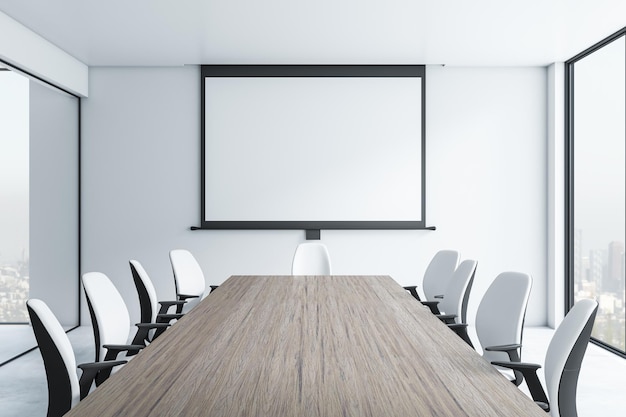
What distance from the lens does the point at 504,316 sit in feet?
9.55

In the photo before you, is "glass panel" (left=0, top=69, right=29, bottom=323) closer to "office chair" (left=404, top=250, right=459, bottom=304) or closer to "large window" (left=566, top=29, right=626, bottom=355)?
"office chair" (left=404, top=250, right=459, bottom=304)

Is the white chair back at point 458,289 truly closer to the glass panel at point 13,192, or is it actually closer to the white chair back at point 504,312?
the white chair back at point 504,312

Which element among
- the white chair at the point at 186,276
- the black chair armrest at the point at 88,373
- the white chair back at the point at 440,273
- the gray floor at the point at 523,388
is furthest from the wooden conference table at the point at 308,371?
the gray floor at the point at 523,388

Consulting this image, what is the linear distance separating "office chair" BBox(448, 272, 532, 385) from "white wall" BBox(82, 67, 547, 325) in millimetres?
3382

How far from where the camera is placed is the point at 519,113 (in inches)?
256

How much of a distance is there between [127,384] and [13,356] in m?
4.13

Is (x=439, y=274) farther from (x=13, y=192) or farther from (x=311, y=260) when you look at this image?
(x=13, y=192)

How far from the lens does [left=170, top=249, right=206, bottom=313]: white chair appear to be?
4488 millimetres

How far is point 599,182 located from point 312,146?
126 inches

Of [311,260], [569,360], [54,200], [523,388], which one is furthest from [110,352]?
[54,200]

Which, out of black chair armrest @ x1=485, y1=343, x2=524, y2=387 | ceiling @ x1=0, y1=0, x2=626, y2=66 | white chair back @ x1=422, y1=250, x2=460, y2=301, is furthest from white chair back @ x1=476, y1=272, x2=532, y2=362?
ceiling @ x1=0, y1=0, x2=626, y2=66

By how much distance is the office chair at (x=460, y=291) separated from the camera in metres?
3.71

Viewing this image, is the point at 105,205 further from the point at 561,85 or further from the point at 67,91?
the point at 561,85

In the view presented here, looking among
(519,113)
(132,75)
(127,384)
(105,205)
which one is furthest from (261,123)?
(127,384)
